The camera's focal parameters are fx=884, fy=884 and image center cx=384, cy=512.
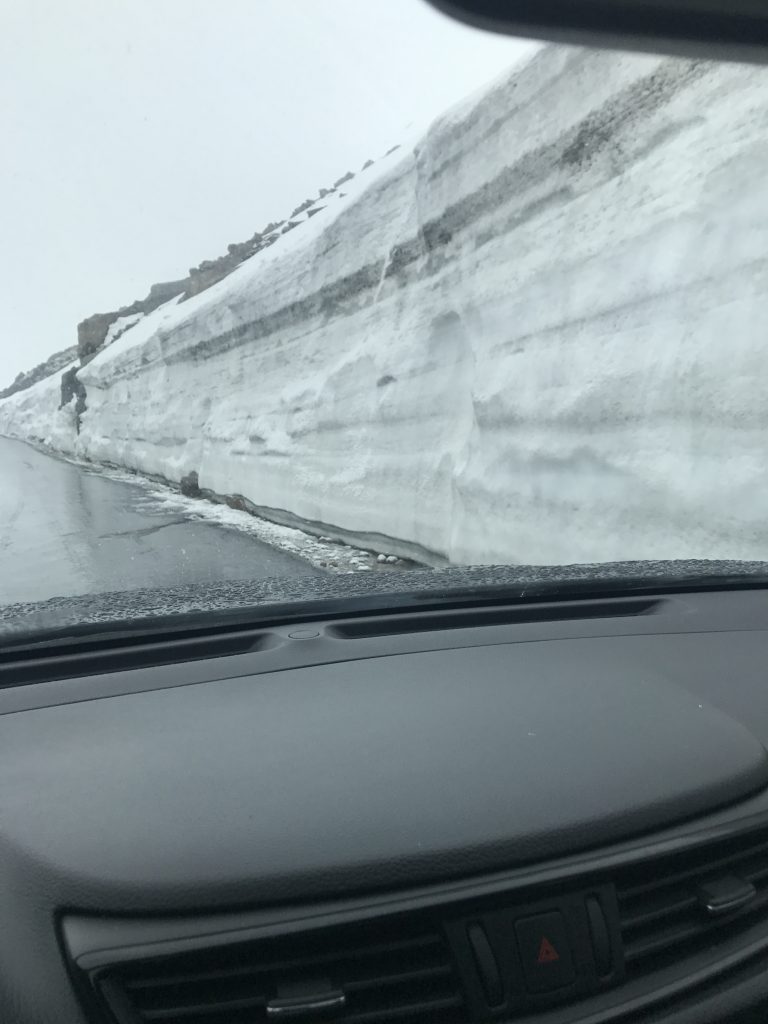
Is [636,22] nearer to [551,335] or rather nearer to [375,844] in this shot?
[551,335]

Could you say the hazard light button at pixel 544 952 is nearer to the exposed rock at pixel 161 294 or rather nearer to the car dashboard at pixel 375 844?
the car dashboard at pixel 375 844

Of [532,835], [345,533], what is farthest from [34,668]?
[345,533]

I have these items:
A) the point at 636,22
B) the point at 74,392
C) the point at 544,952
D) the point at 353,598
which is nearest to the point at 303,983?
the point at 544,952

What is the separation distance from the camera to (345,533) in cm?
988

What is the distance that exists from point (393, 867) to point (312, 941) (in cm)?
20

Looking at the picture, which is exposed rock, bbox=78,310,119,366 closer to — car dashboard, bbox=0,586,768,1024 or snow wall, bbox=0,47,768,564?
snow wall, bbox=0,47,768,564

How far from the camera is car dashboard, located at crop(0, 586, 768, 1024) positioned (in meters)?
1.53

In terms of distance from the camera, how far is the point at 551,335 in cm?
702

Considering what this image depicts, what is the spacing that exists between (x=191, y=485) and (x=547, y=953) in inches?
600

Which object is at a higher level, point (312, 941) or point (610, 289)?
point (610, 289)

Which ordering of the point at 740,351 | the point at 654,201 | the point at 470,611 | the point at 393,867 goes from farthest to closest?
the point at 654,201 → the point at 740,351 → the point at 470,611 → the point at 393,867

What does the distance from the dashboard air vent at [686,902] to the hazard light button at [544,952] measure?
0.14m

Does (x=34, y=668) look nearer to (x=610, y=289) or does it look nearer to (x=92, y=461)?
(x=610, y=289)

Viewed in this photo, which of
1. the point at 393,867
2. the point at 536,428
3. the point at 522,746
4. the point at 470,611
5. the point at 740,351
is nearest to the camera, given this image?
the point at 393,867
